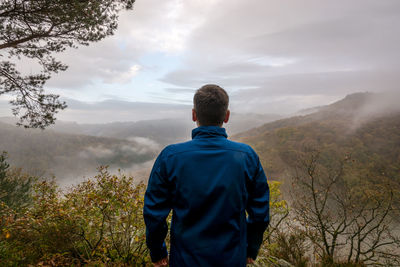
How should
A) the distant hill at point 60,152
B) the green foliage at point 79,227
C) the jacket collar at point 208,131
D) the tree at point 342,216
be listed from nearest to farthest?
the jacket collar at point 208,131 → the green foliage at point 79,227 → the tree at point 342,216 → the distant hill at point 60,152

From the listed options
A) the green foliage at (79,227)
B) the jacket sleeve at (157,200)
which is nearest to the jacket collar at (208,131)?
the jacket sleeve at (157,200)

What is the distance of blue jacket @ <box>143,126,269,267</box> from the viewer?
6.02ft

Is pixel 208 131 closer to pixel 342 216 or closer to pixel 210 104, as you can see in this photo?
pixel 210 104

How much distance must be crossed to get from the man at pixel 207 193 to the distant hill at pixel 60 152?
136 metres

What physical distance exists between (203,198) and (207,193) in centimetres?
6

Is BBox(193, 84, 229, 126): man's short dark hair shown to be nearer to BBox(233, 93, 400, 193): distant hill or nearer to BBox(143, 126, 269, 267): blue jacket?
BBox(143, 126, 269, 267): blue jacket

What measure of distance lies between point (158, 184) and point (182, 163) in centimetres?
31

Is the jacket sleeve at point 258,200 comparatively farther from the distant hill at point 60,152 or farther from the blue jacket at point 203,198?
the distant hill at point 60,152

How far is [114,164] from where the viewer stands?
179 meters

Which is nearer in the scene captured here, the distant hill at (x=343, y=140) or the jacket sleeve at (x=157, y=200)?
the jacket sleeve at (x=157, y=200)

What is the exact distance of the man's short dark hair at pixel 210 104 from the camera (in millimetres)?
2004

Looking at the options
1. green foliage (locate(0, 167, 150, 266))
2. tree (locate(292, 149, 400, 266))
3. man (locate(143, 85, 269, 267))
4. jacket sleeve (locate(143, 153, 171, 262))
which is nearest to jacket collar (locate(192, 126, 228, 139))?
man (locate(143, 85, 269, 267))

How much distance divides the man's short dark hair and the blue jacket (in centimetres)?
10

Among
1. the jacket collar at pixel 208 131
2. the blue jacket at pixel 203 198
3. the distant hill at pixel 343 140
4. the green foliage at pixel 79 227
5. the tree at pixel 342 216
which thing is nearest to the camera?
the blue jacket at pixel 203 198
